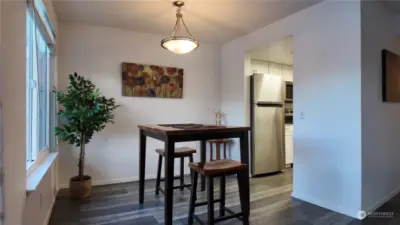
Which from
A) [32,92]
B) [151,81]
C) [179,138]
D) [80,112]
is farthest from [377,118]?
[32,92]

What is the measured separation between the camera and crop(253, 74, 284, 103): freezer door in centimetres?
430

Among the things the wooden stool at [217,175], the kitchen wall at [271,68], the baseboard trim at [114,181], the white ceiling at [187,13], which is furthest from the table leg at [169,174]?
the kitchen wall at [271,68]

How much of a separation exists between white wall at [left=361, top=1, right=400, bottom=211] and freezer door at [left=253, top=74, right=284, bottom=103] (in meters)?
1.76

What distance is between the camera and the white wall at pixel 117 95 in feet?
11.8

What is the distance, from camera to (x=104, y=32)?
3.83 meters

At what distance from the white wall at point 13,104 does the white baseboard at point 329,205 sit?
297 centimetres

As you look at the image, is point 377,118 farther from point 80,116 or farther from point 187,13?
point 80,116

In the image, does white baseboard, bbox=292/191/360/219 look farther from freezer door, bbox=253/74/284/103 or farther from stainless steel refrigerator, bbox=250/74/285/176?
freezer door, bbox=253/74/284/103

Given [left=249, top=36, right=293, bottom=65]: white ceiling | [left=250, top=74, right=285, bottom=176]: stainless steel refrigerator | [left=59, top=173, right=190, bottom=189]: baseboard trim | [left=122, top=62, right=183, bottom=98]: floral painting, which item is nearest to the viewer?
[left=59, top=173, right=190, bottom=189]: baseboard trim

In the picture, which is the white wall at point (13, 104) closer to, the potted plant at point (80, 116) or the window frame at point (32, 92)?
the window frame at point (32, 92)

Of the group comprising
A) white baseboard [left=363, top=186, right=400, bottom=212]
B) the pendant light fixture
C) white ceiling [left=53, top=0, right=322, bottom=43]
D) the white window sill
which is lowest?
white baseboard [left=363, top=186, right=400, bottom=212]

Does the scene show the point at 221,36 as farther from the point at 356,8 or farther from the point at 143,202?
the point at 143,202

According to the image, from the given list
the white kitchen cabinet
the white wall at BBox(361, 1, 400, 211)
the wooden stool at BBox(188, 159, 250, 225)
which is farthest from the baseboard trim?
the white wall at BBox(361, 1, 400, 211)

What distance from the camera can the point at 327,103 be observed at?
285cm
